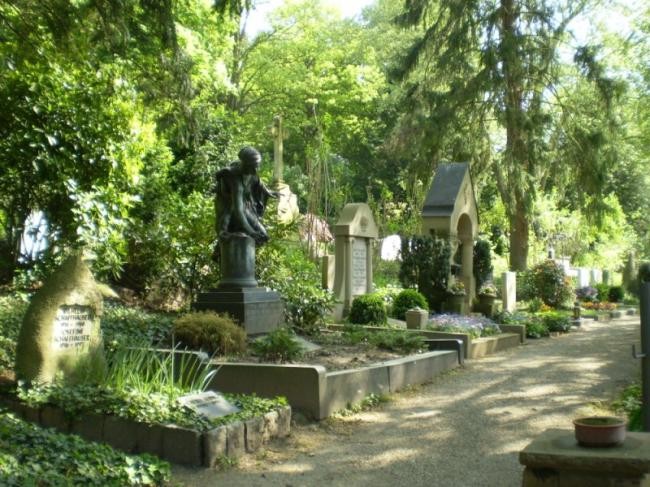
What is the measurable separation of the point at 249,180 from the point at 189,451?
572cm

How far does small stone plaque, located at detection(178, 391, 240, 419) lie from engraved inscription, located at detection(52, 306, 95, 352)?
1.63 metres

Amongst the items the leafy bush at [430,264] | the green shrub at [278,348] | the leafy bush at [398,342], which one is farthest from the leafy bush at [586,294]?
the green shrub at [278,348]

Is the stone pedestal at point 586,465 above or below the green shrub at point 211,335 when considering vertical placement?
below

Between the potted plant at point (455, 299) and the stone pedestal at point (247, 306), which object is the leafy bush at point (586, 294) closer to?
the potted plant at point (455, 299)

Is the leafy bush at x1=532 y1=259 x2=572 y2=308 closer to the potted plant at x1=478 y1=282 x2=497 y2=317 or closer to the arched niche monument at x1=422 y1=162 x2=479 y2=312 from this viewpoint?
the arched niche monument at x1=422 y1=162 x2=479 y2=312

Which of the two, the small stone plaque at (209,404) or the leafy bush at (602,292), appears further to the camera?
the leafy bush at (602,292)

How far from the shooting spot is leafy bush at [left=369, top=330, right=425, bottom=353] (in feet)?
32.9

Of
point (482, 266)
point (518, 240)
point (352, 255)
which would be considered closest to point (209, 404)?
point (352, 255)

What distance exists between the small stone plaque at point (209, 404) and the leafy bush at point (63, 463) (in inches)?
34.1

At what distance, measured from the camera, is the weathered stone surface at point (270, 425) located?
5.96 meters

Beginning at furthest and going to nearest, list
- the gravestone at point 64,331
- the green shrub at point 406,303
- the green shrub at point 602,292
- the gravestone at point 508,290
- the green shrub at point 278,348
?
the green shrub at point 602,292
the gravestone at point 508,290
the green shrub at point 406,303
the green shrub at point 278,348
the gravestone at point 64,331

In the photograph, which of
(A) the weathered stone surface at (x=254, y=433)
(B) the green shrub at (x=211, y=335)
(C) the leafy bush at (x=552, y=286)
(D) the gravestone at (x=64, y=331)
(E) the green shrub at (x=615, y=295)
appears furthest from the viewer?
(E) the green shrub at (x=615, y=295)

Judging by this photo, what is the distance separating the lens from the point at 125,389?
613 cm

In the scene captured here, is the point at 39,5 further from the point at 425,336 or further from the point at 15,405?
the point at 425,336
